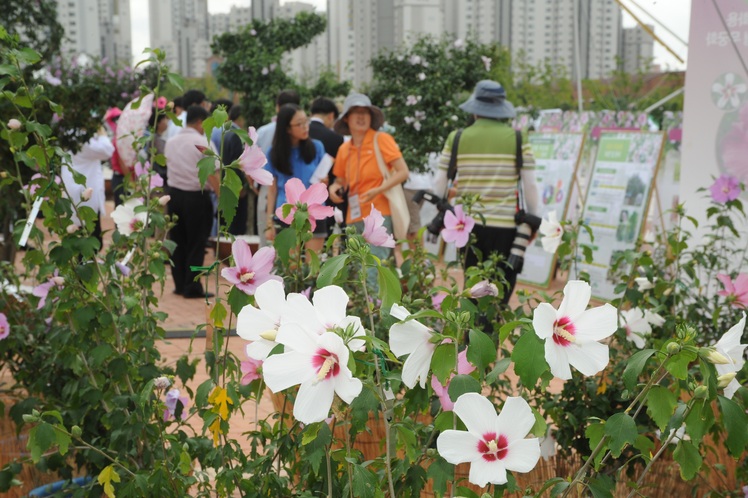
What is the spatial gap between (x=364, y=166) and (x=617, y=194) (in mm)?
2984

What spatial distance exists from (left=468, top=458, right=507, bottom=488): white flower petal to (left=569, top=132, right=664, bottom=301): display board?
619 cm

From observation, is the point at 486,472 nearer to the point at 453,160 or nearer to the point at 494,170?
the point at 494,170

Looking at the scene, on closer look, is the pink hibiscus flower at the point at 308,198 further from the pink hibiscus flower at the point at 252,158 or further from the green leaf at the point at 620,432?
the green leaf at the point at 620,432

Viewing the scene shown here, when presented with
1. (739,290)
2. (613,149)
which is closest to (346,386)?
(739,290)

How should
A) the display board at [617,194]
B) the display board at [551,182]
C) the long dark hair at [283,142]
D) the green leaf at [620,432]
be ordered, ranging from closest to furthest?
the green leaf at [620,432] → the long dark hair at [283,142] → the display board at [617,194] → the display board at [551,182]

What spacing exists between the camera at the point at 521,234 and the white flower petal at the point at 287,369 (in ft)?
12.3

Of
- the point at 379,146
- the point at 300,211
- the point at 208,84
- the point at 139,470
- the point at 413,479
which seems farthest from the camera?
the point at 208,84

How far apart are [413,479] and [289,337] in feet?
1.46

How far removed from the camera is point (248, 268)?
180cm

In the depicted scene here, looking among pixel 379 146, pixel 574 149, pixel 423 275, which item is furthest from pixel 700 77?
pixel 574 149

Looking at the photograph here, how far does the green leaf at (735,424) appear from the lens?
1245mm

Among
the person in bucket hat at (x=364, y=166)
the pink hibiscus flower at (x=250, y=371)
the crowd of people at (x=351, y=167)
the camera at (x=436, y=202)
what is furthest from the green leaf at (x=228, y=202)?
the person in bucket hat at (x=364, y=166)

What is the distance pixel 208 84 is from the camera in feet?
146

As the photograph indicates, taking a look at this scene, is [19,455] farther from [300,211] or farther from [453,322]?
[453,322]
